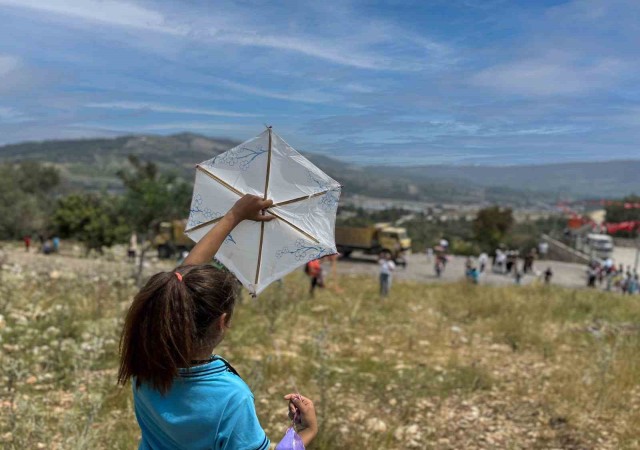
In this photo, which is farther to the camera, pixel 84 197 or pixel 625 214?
pixel 625 214

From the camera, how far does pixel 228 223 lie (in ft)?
8.08

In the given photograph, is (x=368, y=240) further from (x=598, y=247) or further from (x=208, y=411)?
(x=208, y=411)

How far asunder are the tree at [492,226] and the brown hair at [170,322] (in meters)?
57.4

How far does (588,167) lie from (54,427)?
220 meters

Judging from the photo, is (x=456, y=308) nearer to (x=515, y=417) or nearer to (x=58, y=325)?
(x=515, y=417)

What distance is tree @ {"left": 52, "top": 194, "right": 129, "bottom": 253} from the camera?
39.9 meters

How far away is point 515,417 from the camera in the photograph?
6020 mm

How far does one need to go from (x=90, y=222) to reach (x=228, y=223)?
44045 millimetres

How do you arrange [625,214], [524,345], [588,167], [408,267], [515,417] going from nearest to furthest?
1. [515,417]
2. [524,345]
3. [408,267]
4. [625,214]
5. [588,167]

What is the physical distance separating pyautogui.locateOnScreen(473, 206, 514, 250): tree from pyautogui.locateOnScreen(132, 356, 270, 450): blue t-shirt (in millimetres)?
57398

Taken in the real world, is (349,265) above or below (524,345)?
below

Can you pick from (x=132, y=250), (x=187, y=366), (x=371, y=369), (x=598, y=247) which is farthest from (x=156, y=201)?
(x=598, y=247)

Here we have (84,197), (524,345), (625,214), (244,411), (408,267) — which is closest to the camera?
(244,411)

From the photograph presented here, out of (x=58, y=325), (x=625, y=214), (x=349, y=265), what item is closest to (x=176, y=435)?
(x=58, y=325)
